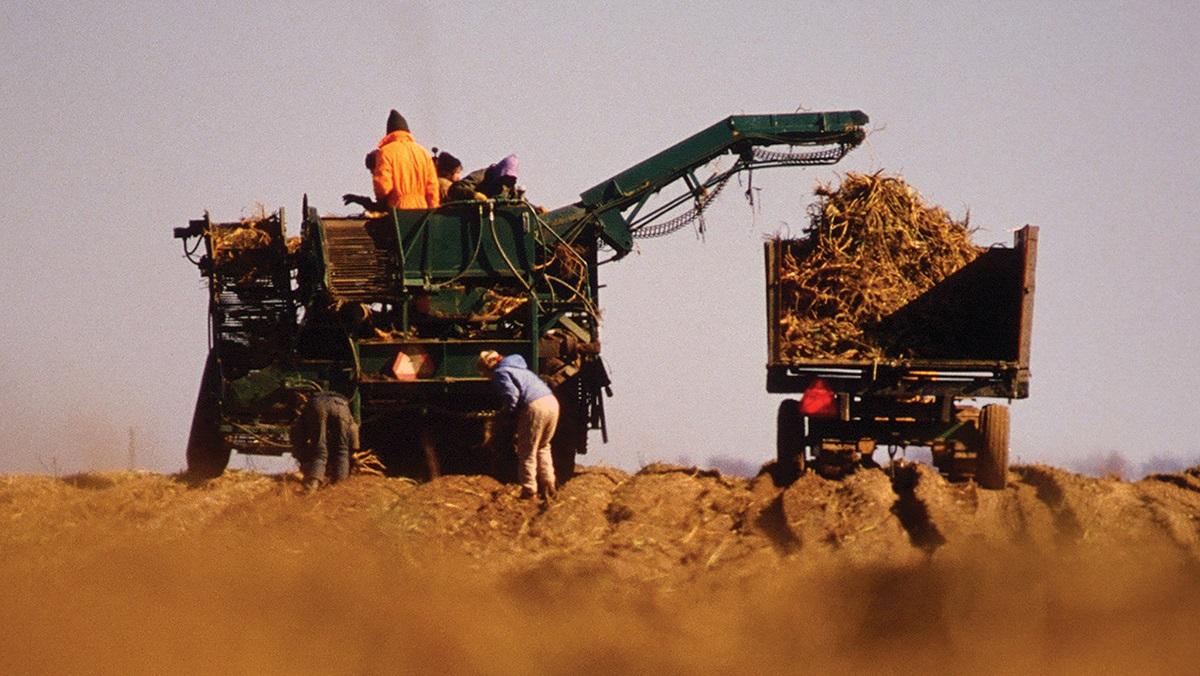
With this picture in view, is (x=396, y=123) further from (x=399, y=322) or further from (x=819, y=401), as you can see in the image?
(x=819, y=401)

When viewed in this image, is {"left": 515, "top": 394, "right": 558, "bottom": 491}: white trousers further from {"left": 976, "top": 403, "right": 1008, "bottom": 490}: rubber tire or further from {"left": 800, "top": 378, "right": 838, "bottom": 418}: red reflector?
{"left": 976, "top": 403, "right": 1008, "bottom": 490}: rubber tire

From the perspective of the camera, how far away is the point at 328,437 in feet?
59.2

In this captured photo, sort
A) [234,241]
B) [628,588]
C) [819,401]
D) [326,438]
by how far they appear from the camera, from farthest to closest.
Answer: [234,241] → [326,438] → [819,401] → [628,588]

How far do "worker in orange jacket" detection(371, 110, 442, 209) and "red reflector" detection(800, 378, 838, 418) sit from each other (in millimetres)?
4358

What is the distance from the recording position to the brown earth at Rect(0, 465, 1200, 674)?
1142 centimetres

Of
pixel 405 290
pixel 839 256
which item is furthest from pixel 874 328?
pixel 405 290

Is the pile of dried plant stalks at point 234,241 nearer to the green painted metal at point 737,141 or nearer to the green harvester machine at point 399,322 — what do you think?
the green harvester machine at point 399,322

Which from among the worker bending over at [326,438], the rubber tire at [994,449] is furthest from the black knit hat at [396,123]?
the rubber tire at [994,449]

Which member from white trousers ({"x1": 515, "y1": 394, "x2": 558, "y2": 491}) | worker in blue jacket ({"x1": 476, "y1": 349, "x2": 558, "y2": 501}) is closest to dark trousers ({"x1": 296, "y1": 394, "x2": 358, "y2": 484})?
worker in blue jacket ({"x1": 476, "y1": 349, "x2": 558, "y2": 501})

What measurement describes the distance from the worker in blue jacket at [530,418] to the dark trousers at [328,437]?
1490mm

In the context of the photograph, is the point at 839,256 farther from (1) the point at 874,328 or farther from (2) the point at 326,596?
(2) the point at 326,596

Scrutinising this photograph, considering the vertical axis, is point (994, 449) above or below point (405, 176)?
below

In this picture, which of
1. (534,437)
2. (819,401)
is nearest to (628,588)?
(534,437)

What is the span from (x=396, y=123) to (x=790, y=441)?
5451mm
